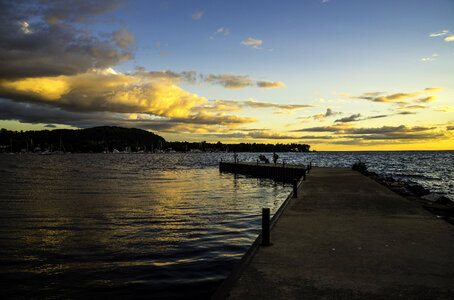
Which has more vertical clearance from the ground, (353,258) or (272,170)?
(353,258)

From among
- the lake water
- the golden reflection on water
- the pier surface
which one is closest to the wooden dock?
the golden reflection on water

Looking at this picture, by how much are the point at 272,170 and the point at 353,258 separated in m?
40.4

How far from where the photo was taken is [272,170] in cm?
4794

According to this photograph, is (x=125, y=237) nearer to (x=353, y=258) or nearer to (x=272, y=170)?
(x=353, y=258)

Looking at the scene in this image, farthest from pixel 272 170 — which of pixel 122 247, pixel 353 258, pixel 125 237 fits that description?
pixel 353 258

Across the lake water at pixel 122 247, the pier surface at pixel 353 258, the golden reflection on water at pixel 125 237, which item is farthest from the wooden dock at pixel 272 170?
the pier surface at pixel 353 258

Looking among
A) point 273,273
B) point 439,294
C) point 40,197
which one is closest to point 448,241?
point 439,294

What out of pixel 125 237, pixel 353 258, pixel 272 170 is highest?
pixel 353 258

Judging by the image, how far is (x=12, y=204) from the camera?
76.1ft

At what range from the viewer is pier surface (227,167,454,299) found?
596 cm

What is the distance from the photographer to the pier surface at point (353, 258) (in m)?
5.96

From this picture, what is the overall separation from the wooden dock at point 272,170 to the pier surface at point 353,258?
24344 mm

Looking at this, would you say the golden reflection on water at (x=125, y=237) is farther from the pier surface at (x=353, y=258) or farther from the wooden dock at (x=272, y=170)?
the wooden dock at (x=272, y=170)

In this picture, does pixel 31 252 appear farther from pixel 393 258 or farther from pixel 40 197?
pixel 40 197
